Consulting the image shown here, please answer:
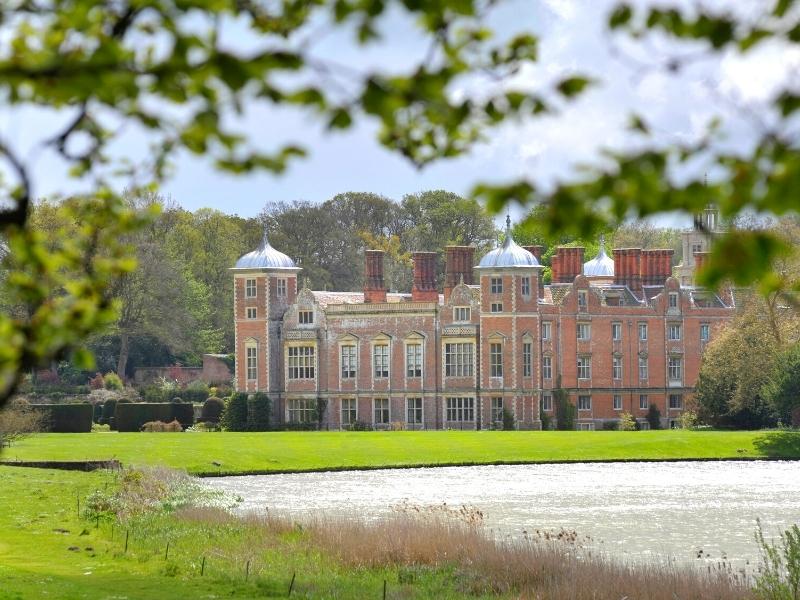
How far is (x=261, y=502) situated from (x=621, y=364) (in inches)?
1372

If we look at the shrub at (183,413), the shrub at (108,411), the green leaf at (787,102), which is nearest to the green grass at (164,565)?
the green leaf at (787,102)

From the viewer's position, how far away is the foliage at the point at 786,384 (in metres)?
48.2

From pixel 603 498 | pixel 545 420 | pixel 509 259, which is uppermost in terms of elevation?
pixel 509 259

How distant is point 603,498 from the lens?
29.0 metres

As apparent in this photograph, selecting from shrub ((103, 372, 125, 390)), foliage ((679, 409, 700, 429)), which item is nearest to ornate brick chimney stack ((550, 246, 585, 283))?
foliage ((679, 409, 700, 429))

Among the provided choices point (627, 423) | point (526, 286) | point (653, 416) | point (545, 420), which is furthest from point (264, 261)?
point (653, 416)

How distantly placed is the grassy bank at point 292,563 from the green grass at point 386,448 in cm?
1522

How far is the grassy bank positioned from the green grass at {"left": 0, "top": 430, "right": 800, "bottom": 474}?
15223mm

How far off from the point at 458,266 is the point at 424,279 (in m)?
1.61

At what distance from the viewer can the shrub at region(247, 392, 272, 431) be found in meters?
58.4

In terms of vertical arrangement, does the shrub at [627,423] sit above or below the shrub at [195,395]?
below

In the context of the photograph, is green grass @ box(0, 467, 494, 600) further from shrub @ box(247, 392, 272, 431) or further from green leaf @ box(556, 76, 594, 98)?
shrub @ box(247, 392, 272, 431)

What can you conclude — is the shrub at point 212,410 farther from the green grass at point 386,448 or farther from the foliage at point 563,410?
the foliage at point 563,410

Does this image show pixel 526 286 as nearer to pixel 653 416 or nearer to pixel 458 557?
pixel 653 416
